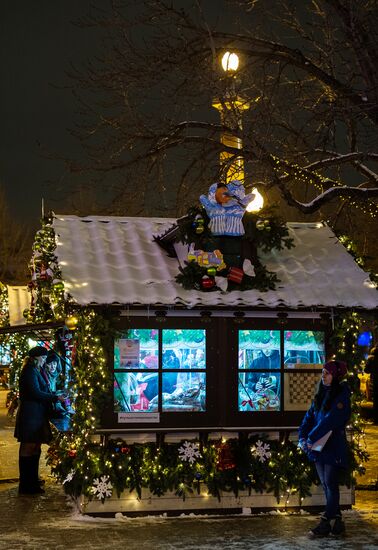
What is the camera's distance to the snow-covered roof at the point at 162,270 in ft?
36.1

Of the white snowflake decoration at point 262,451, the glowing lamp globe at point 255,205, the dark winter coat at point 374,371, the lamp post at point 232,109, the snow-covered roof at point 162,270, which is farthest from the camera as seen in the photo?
the dark winter coat at point 374,371

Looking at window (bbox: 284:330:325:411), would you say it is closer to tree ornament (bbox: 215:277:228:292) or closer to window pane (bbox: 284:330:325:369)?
window pane (bbox: 284:330:325:369)

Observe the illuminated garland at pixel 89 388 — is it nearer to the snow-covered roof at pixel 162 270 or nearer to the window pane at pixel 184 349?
the snow-covered roof at pixel 162 270

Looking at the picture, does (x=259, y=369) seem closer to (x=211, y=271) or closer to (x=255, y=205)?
(x=211, y=271)

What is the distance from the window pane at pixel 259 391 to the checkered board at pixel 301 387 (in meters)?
0.17

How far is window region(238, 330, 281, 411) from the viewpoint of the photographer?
11367mm

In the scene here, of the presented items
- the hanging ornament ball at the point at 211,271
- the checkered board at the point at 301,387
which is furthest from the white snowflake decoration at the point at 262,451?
the hanging ornament ball at the point at 211,271

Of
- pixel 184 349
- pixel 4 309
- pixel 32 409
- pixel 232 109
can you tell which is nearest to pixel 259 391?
pixel 184 349

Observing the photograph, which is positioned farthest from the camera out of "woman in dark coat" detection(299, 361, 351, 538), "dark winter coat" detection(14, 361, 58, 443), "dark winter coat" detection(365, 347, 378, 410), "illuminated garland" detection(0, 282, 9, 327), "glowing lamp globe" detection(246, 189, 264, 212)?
"illuminated garland" detection(0, 282, 9, 327)

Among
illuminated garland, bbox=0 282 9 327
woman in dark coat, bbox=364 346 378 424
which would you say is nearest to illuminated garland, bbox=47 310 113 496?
woman in dark coat, bbox=364 346 378 424

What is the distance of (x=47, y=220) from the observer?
13.0 m

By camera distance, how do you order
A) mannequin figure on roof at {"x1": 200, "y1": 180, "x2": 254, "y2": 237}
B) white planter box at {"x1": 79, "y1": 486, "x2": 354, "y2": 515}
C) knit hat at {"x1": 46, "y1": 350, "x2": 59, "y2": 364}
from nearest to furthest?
white planter box at {"x1": 79, "y1": 486, "x2": 354, "y2": 515}, mannequin figure on roof at {"x1": 200, "y1": 180, "x2": 254, "y2": 237}, knit hat at {"x1": 46, "y1": 350, "x2": 59, "y2": 364}

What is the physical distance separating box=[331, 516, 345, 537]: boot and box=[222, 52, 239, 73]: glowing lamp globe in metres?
8.11

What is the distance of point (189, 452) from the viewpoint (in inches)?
435
